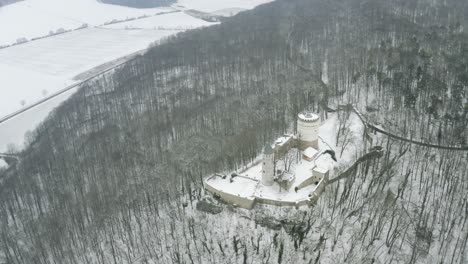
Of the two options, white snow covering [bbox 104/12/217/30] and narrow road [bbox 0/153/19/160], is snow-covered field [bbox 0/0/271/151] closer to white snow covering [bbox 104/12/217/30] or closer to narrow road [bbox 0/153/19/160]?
white snow covering [bbox 104/12/217/30]

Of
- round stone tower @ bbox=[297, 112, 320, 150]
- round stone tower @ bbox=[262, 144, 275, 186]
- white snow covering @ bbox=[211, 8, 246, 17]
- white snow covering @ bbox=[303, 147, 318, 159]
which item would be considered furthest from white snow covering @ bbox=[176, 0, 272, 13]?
round stone tower @ bbox=[262, 144, 275, 186]

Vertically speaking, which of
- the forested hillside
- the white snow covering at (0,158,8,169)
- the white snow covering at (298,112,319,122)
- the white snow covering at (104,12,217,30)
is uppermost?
the white snow covering at (104,12,217,30)

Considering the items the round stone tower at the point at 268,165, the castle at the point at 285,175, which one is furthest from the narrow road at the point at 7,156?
the round stone tower at the point at 268,165

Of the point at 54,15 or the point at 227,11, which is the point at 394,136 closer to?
the point at 227,11

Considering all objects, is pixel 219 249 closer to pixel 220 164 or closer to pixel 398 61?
pixel 220 164

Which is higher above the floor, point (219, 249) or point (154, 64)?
point (154, 64)

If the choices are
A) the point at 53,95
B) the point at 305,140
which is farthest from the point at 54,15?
the point at 305,140


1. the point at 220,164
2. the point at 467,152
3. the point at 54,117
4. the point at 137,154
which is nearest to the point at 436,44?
the point at 467,152
